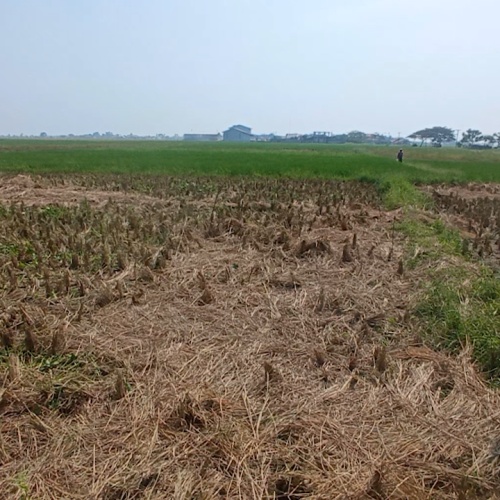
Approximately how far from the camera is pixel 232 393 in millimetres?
3070

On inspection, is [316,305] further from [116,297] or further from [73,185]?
[73,185]

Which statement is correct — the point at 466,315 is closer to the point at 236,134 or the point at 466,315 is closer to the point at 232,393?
the point at 232,393

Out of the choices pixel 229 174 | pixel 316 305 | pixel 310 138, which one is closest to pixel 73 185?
pixel 229 174

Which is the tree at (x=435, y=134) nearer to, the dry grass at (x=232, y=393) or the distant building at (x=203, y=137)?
the distant building at (x=203, y=137)

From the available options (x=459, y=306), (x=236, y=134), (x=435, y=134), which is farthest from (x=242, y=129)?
(x=459, y=306)

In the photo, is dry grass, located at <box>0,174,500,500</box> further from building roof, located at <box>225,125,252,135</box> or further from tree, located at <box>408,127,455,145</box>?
building roof, located at <box>225,125,252,135</box>

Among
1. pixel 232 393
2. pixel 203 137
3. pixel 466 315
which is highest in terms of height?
pixel 466 315

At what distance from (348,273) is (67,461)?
395 cm

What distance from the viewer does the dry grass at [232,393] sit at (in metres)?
2.36

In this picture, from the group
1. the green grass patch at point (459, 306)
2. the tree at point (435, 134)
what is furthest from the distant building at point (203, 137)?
the green grass patch at point (459, 306)

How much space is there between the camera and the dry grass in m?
2.36

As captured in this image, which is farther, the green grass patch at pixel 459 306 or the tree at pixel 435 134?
the tree at pixel 435 134

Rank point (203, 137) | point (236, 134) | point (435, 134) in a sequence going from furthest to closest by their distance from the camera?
point (203, 137)
point (236, 134)
point (435, 134)

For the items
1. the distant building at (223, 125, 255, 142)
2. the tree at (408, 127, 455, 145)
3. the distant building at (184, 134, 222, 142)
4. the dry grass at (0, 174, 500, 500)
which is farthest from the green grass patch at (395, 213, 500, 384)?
the distant building at (184, 134, 222, 142)
